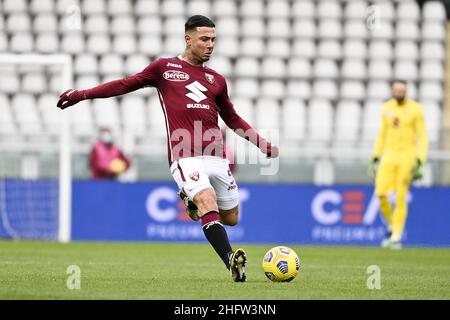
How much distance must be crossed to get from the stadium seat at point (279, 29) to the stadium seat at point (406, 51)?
2471mm

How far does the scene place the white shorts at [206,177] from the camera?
8.14 m

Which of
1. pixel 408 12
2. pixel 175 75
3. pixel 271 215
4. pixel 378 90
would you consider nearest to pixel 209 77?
pixel 175 75

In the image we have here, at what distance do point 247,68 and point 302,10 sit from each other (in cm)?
203

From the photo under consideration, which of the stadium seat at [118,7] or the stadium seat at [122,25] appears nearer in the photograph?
the stadium seat at [122,25]

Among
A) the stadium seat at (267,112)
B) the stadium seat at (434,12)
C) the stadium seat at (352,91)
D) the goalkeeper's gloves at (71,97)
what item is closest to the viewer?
the goalkeeper's gloves at (71,97)

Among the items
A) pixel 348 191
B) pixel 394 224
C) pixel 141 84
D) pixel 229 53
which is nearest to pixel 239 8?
pixel 229 53

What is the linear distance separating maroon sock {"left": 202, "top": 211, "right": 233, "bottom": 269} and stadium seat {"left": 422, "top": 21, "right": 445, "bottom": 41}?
49.2 feet

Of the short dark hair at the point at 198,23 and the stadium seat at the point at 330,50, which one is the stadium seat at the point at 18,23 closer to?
the stadium seat at the point at 330,50

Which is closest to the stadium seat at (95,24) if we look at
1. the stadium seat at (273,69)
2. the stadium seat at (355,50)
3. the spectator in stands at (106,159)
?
the stadium seat at (273,69)

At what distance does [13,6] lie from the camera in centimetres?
2170

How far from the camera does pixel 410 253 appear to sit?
536 inches
